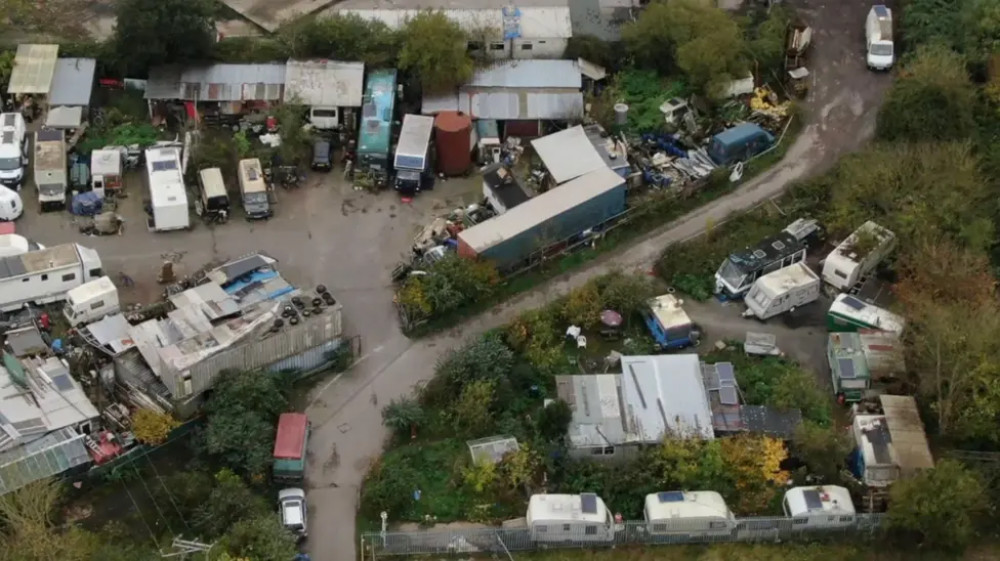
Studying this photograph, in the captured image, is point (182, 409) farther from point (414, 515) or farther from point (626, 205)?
point (626, 205)

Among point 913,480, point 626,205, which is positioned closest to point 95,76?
point 626,205

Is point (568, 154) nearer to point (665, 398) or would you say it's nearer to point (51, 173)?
point (665, 398)

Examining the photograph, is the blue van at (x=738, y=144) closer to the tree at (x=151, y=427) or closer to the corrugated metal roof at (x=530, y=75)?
the corrugated metal roof at (x=530, y=75)

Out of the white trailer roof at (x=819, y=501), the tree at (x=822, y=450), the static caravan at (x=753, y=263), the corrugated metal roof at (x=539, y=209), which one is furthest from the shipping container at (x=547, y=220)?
the white trailer roof at (x=819, y=501)

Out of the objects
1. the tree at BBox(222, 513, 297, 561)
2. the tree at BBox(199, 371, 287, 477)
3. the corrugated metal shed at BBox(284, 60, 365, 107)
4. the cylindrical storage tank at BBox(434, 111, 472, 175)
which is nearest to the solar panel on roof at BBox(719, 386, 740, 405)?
the tree at BBox(199, 371, 287, 477)

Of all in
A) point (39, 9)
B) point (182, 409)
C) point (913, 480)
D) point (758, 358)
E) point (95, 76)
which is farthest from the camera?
point (39, 9)

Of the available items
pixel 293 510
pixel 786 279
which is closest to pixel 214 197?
pixel 293 510

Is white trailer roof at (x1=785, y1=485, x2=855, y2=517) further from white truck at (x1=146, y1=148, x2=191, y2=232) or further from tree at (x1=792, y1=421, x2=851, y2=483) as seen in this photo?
white truck at (x1=146, y1=148, x2=191, y2=232)
